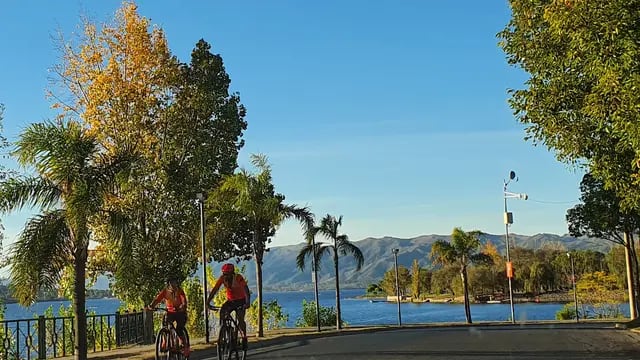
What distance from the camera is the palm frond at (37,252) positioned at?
695 inches

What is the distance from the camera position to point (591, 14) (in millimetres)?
14266

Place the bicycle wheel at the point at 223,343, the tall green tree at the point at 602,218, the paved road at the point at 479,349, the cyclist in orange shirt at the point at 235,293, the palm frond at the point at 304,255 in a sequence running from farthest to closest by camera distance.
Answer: the palm frond at the point at 304,255 → the tall green tree at the point at 602,218 → the paved road at the point at 479,349 → the cyclist in orange shirt at the point at 235,293 → the bicycle wheel at the point at 223,343

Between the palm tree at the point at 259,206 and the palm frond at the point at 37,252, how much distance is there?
34.9 ft

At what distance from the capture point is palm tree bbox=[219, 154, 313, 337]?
92.4 feet

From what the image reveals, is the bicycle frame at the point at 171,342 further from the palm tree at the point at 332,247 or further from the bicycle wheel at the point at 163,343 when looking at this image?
the palm tree at the point at 332,247

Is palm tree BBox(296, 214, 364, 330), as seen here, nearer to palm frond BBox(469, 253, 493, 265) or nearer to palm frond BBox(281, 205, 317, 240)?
palm frond BBox(281, 205, 317, 240)

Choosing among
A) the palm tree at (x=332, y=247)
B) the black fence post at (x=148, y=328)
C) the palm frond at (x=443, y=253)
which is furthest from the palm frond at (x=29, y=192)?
the palm frond at (x=443, y=253)

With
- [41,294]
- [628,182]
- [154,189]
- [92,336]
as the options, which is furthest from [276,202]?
[628,182]

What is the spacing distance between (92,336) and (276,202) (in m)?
7.94

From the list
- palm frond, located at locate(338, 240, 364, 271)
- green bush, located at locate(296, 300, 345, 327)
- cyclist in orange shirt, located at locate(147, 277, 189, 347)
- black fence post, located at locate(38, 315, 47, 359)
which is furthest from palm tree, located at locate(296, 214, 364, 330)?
cyclist in orange shirt, located at locate(147, 277, 189, 347)

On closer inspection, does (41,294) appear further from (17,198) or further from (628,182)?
(628,182)

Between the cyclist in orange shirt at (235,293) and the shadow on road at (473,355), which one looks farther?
the shadow on road at (473,355)

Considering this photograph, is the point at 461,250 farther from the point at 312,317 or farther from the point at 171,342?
the point at 171,342

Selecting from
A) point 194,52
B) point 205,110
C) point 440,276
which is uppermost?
point 194,52
